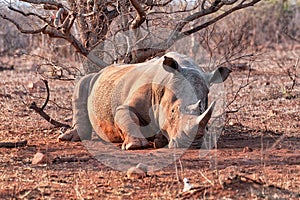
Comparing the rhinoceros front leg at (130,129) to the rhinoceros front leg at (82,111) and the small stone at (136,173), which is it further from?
the small stone at (136,173)

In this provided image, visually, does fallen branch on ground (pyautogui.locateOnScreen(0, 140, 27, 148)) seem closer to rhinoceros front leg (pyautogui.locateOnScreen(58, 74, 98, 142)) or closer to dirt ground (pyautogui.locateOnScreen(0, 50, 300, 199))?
dirt ground (pyautogui.locateOnScreen(0, 50, 300, 199))

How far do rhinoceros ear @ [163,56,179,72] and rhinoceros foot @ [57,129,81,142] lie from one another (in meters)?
1.76

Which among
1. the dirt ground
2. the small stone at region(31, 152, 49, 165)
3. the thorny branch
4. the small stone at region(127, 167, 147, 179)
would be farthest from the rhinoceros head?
the thorny branch

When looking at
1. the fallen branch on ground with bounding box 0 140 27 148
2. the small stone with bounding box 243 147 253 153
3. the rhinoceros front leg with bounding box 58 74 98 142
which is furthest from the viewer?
the rhinoceros front leg with bounding box 58 74 98 142

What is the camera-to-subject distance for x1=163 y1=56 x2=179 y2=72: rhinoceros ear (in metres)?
7.20

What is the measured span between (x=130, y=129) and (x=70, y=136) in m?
1.20

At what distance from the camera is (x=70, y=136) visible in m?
8.38

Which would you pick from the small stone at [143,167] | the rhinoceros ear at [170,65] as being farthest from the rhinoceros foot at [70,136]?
the small stone at [143,167]

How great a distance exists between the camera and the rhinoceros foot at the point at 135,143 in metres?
7.29

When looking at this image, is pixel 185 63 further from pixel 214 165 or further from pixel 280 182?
pixel 280 182

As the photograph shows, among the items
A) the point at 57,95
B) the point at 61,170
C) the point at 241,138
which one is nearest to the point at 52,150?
the point at 61,170

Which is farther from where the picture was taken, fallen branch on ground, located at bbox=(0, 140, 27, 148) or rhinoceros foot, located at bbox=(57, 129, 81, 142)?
rhinoceros foot, located at bbox=(57, 129, 81, 142)

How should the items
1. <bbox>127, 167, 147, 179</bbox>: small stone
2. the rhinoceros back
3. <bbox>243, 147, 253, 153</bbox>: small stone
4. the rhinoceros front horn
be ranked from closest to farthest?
1. <bbox>127, 167, 147, 179</bbox>: small stone
2. the rhinoceros front horn
3. <bbox>243, 147, 253, 153</bbox>: small stone
4. the rhinoceros back

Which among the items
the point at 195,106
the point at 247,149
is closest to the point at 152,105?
the point at 195,106
